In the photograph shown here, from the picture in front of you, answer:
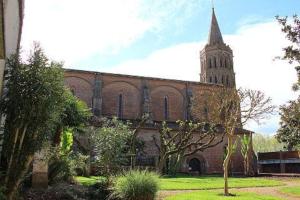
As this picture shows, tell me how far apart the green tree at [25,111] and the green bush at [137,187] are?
3.37 metres

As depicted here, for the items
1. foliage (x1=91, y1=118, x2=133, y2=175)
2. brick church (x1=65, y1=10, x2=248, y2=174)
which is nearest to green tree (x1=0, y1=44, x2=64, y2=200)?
foliage (x1=91, y1=118, x2=133, y2=175)

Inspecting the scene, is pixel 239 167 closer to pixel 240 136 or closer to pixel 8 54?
pixel 240 136

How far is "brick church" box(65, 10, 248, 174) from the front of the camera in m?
38.2

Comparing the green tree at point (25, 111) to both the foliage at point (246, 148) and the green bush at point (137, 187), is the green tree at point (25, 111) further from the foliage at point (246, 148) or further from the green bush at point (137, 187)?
the foliage at point (246, 148)

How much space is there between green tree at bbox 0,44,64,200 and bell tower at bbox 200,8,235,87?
46.0 meters

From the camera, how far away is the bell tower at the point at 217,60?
54.2m

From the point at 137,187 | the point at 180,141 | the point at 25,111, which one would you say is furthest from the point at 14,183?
the point at 180,141

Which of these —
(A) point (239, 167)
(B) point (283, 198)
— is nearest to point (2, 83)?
(B) point (283, 198)

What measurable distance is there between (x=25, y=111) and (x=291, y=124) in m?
22.2

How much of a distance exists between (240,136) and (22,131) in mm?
34140

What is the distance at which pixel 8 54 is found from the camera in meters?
10.6

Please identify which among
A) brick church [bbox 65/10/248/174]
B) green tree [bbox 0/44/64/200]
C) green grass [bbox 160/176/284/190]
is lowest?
green grass [bbox 160/176/284/190]

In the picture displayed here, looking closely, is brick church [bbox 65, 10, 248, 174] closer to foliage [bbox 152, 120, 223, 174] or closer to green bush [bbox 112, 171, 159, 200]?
foliage [bbox 152, 120, 223, 174]

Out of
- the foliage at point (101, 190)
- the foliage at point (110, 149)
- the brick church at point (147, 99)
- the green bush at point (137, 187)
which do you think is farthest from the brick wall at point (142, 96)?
the green bush at point (137, 187)
